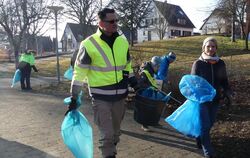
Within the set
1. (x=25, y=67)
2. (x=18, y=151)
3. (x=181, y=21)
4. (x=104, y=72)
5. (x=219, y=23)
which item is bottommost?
(x=18, y=151)

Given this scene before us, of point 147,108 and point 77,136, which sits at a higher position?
point 147,108

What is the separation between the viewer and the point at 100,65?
4.82 m

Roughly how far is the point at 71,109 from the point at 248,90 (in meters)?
6.29

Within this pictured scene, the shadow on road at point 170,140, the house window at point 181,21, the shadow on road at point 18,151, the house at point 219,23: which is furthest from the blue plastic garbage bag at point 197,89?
the house window at point 181,21

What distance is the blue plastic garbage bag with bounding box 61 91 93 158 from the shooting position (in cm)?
505

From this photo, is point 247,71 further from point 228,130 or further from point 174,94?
point 228,130

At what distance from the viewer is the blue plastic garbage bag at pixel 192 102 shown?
5.66 m

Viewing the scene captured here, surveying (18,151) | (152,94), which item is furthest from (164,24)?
(18,151)

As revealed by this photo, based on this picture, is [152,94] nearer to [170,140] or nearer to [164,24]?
[170,140]

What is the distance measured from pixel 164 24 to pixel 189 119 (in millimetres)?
44866

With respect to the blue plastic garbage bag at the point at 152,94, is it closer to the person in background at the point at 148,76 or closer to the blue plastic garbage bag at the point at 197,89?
the person in background at the point at 148,76

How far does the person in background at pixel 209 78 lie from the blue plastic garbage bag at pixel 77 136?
5.59 feet

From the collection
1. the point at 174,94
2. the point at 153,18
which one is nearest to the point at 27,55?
the point at 174,94

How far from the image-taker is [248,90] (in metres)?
9.88
